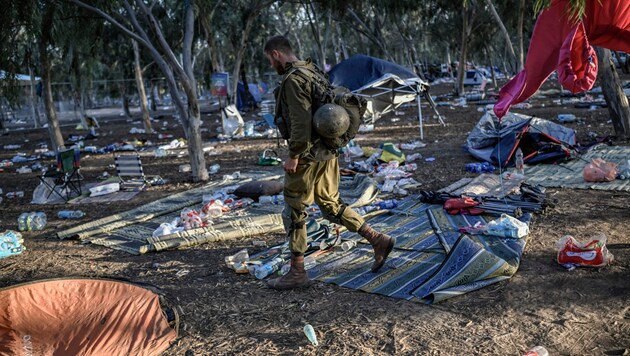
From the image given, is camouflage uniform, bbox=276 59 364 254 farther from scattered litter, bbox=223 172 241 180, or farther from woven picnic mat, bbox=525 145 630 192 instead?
scattered litter, bbox=223 172 241 180

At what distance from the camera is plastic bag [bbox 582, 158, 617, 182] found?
24.2 ft

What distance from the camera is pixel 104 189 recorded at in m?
9.44

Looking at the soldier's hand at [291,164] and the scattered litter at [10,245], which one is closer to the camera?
the soldier's hand at [291,164]

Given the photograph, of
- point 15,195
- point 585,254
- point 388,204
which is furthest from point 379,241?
point 15,195

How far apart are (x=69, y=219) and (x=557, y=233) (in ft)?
21.3

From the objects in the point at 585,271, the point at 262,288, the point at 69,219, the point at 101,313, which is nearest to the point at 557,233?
the point at 585,271

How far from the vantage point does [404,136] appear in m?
14.0

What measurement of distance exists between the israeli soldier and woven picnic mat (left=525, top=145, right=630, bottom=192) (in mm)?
4131

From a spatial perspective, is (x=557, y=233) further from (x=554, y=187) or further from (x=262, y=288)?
(x=262, y=288)

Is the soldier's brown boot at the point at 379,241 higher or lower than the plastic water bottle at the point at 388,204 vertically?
higher

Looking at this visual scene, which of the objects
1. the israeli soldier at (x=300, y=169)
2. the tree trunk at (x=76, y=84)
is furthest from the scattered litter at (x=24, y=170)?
the israeli soldier at (x=300, y=169)

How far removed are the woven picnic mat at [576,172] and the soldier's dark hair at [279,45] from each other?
16.0 ft

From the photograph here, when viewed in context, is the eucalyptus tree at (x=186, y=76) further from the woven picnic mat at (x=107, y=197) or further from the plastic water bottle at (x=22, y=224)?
the plastic water bottle at (x=22, y=224)

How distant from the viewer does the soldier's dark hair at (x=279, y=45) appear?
4270 millimetres
